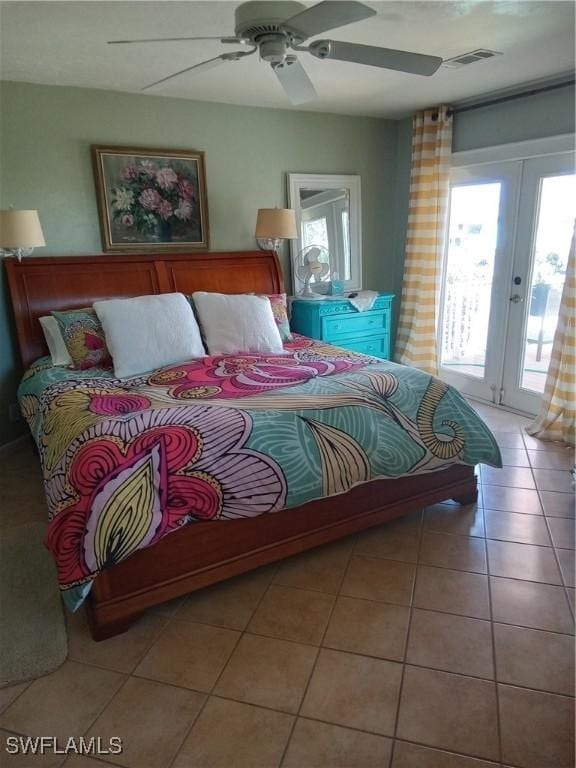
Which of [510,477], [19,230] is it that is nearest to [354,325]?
[510,477]

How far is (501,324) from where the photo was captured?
4020mm

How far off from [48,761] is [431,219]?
4.33 metres

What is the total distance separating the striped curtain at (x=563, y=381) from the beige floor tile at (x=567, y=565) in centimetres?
132

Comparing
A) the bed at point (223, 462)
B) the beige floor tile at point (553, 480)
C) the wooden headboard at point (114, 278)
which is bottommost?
the beige floor tile at point (553, 480)

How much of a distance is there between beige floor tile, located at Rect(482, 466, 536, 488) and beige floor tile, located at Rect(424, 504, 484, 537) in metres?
0.35

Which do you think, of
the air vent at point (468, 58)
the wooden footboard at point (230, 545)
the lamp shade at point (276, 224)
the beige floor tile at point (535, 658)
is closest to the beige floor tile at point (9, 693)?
the wooden footboard at point (230, 545)

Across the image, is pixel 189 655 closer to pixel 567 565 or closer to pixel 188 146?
pixel 567 565

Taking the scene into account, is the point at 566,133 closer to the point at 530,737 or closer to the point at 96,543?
the point at 530,737

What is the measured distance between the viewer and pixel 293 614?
1.97 meters

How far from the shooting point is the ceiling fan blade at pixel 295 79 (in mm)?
2187

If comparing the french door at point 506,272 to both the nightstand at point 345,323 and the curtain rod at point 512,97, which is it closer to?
the curtain rod at point 512,97

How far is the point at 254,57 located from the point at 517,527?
2.91m

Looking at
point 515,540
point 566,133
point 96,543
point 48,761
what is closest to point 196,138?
point 566,133

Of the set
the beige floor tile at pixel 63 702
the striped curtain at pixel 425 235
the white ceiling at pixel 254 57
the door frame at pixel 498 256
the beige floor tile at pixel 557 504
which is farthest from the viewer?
the striped curtain at pixel 425 235
